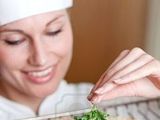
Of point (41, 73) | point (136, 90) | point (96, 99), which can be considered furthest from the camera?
point (41, 73)

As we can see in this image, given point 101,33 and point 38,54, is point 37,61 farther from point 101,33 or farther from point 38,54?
point 101,33

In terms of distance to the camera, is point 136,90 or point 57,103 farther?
point 57,103

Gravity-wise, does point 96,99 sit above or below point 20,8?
below

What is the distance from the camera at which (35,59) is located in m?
0.84

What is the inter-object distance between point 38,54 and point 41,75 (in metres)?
0.08

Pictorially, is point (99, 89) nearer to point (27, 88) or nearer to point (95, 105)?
point (95, 105)

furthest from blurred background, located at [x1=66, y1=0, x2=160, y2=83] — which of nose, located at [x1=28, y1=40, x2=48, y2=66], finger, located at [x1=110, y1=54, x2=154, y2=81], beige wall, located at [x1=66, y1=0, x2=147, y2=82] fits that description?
finger, located at [x1=110, y1=54, x2=154, y2=81]

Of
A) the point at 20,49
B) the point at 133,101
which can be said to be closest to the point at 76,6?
the point at 20,49

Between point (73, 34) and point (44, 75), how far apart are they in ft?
0.43

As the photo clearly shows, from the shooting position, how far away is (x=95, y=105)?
26.9 inches

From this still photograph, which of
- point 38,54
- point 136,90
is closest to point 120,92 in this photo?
point 136,90

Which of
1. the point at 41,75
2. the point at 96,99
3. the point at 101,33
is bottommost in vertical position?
the point at 96,99

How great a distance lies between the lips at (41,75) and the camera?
88 cm

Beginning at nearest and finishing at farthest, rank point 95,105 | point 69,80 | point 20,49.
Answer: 1. point 95,105
2. point 20,49
3. point 69,80
